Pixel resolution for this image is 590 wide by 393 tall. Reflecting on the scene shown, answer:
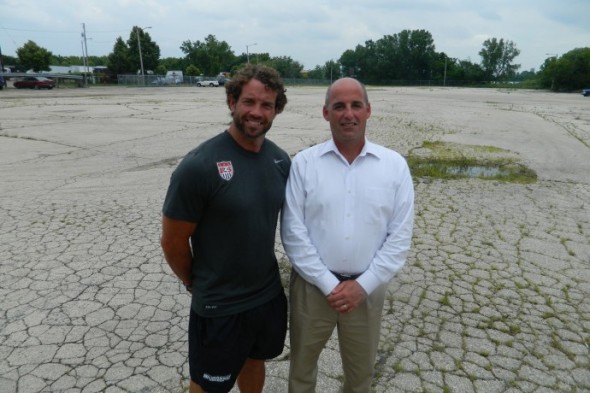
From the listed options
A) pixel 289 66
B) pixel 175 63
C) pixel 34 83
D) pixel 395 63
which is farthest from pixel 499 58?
pixel 34 83

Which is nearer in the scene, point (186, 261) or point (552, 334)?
point (186, 261)

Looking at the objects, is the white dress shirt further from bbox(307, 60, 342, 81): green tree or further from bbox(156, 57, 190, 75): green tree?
bbox(307, 60, 342, 81): green tree

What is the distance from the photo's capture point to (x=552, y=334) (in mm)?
3547

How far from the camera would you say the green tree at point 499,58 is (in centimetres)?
10106

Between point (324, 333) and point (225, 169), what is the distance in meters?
1.09

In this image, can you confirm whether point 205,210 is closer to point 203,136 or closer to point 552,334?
point 552,334

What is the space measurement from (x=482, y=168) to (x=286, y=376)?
8014 mm

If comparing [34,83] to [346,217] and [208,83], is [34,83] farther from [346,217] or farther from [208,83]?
[346,217]

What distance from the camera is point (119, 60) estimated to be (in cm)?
5816

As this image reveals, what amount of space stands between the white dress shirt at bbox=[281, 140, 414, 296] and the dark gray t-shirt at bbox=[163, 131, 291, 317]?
132 mm

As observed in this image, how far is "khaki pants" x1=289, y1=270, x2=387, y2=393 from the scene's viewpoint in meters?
2.30

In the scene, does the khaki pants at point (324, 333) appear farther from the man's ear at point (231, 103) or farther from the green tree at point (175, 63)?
the green tree at point (175, 63)

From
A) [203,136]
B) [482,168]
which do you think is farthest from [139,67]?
[482,168]

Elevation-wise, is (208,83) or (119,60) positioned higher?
(119,60)
